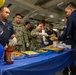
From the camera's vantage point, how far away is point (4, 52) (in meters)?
1.47

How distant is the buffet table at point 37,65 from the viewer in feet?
4.07

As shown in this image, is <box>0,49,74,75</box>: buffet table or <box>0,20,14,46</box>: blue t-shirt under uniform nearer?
<box>0,49,74,75</box>: buffet table

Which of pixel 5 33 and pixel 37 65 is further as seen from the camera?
pixel 5 33

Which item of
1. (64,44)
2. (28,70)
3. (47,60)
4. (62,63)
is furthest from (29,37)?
(28,70)

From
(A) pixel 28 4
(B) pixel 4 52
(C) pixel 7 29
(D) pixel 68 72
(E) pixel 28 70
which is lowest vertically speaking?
(D) pixel 68 72

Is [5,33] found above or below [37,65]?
above

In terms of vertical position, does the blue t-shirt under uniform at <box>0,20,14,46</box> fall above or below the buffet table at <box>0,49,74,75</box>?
above

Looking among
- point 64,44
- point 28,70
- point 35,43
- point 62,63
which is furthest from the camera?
point 35,43

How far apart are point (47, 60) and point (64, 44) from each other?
3.53 feet

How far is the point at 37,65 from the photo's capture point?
1.50 metres

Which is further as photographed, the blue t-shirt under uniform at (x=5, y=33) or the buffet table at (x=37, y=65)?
the blue t-shirt under uniform at (x=5, y=33)

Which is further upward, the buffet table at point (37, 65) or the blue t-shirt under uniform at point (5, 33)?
the blue t-shirt under uniform at point (5, 33)

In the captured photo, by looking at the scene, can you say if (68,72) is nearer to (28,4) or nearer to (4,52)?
(4,52)

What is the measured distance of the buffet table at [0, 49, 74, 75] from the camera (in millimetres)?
1242
